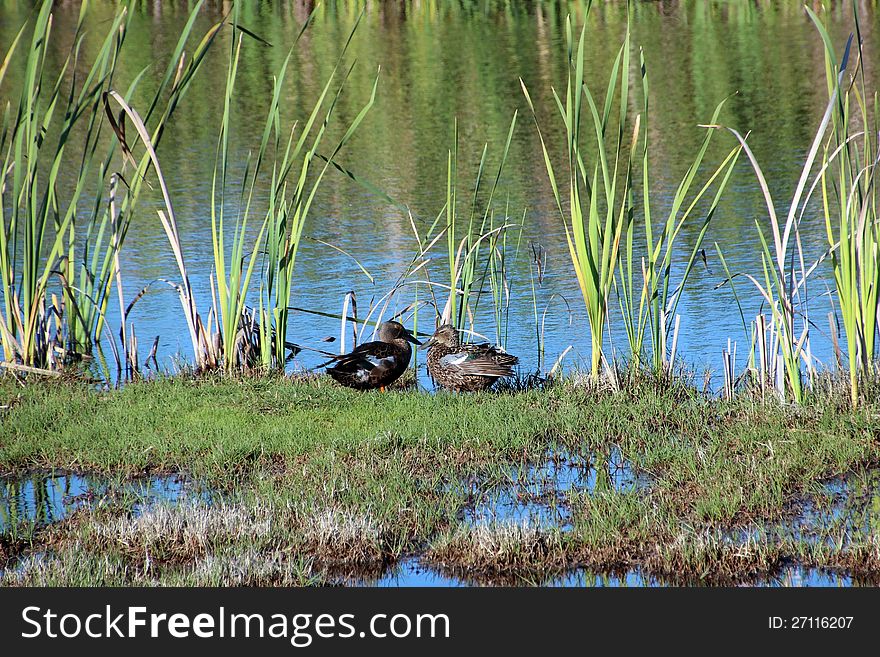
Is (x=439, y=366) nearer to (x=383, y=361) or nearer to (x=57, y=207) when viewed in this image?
(x=383, y=361)

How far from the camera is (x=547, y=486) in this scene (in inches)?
239

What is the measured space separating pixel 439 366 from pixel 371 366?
1.54 feet

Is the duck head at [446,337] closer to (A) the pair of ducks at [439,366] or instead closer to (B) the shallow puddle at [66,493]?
(A) the pair of ducks at [439,366]

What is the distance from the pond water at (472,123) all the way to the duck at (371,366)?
154 centimetres

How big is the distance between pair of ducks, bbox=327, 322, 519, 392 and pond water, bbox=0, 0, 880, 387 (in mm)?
1466

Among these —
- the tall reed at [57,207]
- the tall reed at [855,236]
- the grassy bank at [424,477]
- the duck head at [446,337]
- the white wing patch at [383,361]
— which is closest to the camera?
the grassy bank at [424,477]

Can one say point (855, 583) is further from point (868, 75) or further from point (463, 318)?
point (868, 75)

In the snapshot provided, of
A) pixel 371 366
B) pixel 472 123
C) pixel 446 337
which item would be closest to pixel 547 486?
pixel 371 366

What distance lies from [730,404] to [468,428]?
5.71 feet

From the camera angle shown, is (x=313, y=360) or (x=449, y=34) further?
(x=449, y=34)

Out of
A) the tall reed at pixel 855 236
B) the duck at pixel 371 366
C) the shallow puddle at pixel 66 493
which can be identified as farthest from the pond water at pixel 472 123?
the shallow puddle at pixel 66 493

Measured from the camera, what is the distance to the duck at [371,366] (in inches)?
298

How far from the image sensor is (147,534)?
5.26m

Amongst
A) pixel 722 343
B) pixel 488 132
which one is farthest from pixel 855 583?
pixel 488 132
